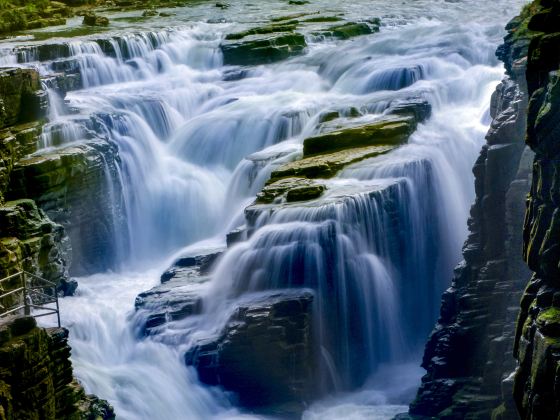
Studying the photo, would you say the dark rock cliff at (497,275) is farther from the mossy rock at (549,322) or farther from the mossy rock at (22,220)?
the mossy rock at (22,220)

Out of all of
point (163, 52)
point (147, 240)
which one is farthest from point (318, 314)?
point (163, 52)

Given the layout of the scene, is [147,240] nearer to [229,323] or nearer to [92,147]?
[92,147]

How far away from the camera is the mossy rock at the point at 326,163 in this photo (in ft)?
91.0

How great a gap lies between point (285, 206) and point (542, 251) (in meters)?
11.3

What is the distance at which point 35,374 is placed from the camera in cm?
1666

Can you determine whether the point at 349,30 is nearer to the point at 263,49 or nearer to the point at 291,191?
the point at 263,49

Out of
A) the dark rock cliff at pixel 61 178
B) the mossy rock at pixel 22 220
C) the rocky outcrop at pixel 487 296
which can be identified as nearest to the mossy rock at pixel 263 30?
the dark rock cliff at pixel 61 178

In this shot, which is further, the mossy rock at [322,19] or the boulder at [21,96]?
the mossy rock at [322,19]

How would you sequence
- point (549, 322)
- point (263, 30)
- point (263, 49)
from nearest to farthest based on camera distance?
point (549, 322) < point (263, 49) < point (263, 30)

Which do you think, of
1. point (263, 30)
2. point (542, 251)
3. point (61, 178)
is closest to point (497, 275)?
point (542, 251)

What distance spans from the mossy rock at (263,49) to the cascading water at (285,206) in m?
0.82

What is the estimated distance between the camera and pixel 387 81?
35.2 metres

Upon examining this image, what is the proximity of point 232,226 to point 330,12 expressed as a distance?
22358 millimetres

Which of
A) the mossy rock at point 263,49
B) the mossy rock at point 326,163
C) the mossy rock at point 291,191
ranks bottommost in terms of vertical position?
the mossy rock at point 291,191
